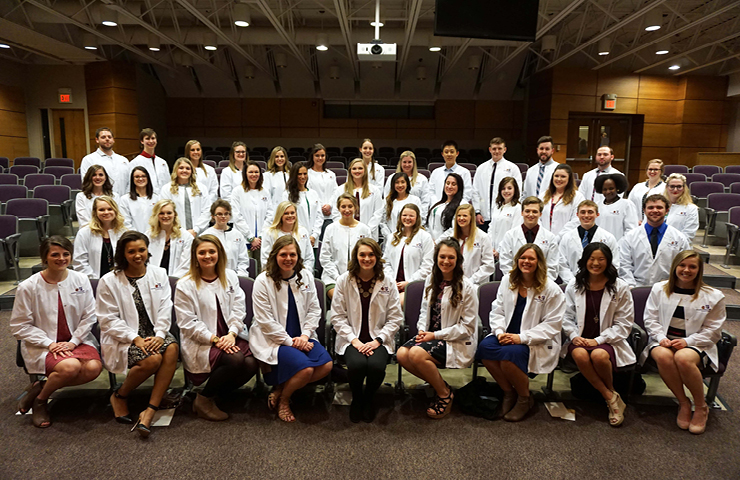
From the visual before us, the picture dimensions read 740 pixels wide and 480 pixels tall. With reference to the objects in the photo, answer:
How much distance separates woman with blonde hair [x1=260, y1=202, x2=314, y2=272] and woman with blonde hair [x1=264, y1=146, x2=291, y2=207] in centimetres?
105

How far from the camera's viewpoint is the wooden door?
11719 mm

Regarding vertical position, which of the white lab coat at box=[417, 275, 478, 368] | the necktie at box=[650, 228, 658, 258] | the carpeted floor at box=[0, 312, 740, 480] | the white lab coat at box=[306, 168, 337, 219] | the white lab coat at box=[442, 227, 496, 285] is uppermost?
the white lab coat at box=[306, 168, 337, 219]

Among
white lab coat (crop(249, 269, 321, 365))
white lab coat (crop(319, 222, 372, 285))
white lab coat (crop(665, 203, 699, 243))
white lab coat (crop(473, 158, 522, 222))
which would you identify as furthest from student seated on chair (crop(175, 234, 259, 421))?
white lab coat (crop(665, 203, 699, 243))

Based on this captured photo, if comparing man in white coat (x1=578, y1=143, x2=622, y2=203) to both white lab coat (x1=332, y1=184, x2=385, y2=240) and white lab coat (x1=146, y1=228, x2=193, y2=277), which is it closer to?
white lab coat (x1=332, y1=184, x2=385, y2=240)

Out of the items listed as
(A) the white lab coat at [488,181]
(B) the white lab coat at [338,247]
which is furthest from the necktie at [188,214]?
(A) the white lab coat at [488,181]

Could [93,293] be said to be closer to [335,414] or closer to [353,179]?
[335,414]

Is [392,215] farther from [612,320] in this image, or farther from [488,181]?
[612,320]

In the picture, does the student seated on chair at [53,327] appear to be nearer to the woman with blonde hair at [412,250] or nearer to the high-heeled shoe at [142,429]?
the high-heeled shoe at [142,429]

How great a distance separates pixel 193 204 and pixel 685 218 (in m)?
4.70

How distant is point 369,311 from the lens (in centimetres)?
309

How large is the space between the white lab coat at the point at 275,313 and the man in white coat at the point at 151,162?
2624mm

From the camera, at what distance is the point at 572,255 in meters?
3.84

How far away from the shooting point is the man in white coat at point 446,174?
5043 millimetres

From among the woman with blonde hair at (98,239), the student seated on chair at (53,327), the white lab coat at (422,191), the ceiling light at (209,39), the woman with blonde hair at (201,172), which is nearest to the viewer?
the student seated on chair at (53,327)
